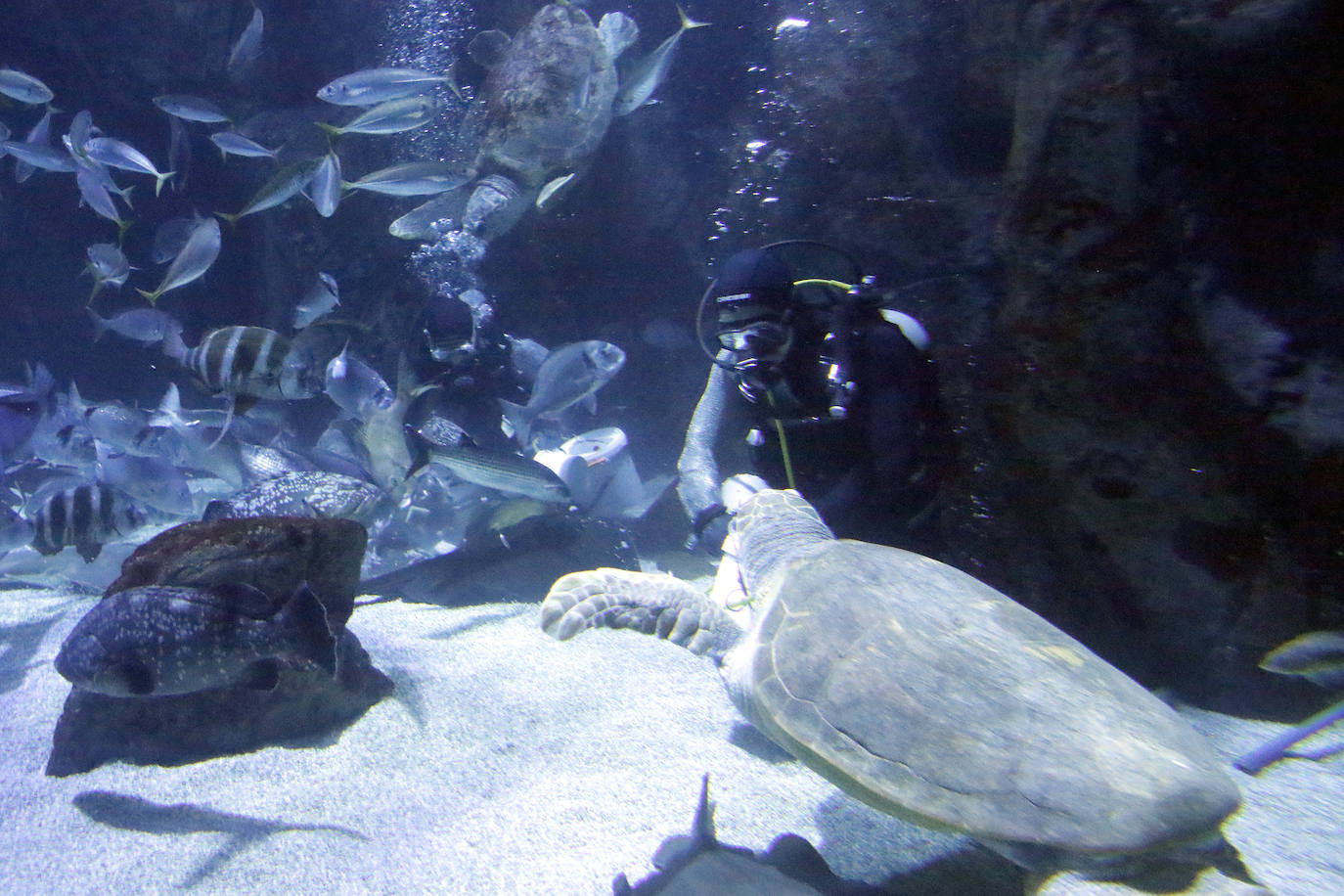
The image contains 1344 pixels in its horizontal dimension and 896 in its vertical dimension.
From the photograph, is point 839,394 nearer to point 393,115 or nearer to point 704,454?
point 704,454

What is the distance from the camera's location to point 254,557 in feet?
7.86

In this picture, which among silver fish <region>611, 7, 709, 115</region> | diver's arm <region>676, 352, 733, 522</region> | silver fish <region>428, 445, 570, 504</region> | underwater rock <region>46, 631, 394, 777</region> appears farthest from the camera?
silver fish <region>611, 7, 709, 115</region>

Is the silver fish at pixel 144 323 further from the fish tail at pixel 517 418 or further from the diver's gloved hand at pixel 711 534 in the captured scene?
the diver's gloved hand at pixel 711 534

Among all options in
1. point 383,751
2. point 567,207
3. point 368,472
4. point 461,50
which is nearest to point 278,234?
point 461,50

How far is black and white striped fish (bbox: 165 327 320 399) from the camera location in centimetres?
317

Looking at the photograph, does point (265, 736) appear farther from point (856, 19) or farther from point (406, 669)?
point (856, 19)

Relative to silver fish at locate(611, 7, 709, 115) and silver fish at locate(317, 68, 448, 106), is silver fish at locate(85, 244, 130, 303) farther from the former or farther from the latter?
silver fish at locate(611, 7, 709, 115)

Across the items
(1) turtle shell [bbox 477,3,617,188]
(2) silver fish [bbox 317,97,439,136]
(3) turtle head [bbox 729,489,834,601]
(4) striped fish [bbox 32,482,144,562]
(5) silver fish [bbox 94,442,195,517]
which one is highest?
(1) turtle shell [bbox 477,3,617,188]

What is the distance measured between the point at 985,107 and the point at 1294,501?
123 inches

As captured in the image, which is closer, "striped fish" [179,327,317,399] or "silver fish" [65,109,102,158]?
"striped fish" [179,327,317,399]

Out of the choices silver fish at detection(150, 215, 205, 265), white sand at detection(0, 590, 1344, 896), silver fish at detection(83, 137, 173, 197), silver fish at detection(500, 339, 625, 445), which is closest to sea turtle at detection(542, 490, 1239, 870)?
white sand at detection(0, 590, 1344, 896)

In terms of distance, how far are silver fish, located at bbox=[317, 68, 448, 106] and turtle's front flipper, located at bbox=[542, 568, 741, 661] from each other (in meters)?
3.96

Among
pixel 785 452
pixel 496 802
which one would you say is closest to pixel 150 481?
pixel 496 802

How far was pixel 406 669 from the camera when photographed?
285 centimetres
